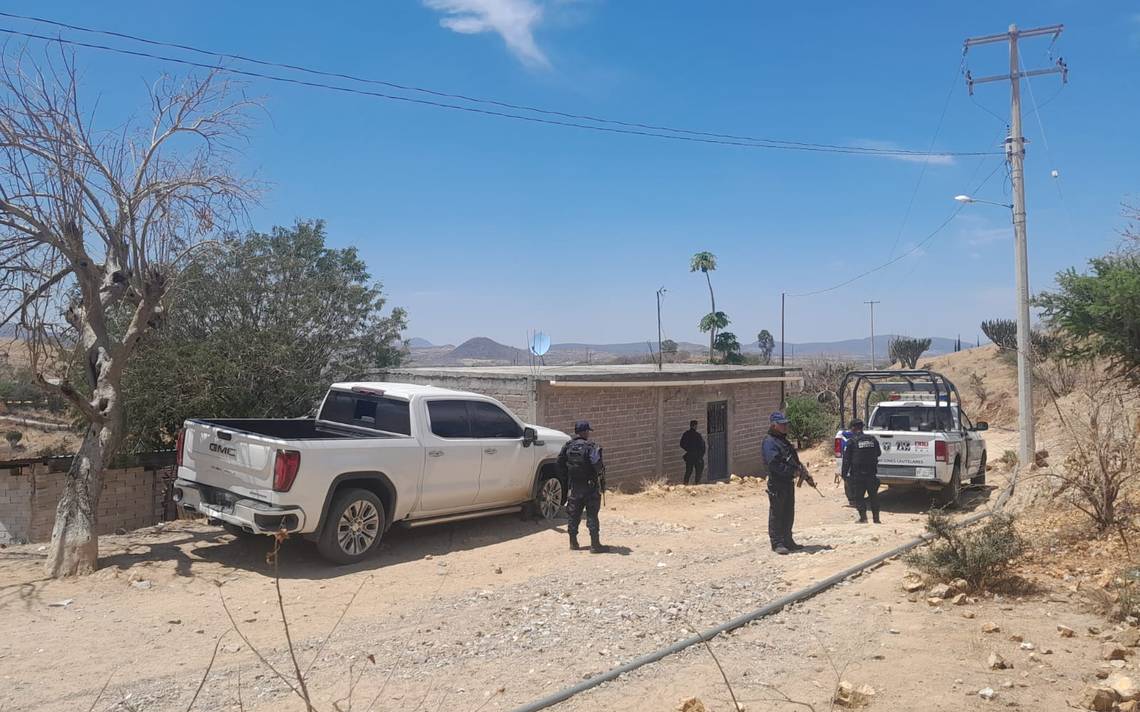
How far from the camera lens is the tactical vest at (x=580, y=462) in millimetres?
9472

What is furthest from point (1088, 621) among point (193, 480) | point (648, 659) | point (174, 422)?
point (174, 422)

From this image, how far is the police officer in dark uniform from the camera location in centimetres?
1201

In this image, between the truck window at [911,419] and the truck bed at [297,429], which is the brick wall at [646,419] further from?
the truck bed at [297,429]

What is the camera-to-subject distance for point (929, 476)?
1304 cm

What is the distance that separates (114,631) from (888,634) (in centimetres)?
605

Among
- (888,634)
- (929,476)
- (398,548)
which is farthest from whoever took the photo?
(929,476)

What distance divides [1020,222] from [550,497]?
12.9 m

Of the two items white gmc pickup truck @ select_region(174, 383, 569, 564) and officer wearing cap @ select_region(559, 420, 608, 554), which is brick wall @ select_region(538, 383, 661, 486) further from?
officer wearing cap @ select_region(559, 420, 608, 554)

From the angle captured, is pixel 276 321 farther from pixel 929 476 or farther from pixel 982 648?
pixel 982 648

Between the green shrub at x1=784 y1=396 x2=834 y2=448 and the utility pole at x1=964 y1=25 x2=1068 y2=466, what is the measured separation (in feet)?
27.7

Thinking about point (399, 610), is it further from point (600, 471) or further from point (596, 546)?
point (600, 471)

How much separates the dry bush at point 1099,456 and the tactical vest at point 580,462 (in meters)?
4.89

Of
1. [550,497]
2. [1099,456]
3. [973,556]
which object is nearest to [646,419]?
[550,497]

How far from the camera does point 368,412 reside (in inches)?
406
